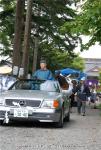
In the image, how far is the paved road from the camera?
11.9 m

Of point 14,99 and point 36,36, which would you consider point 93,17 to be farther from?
point 36,36

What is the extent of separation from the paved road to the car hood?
0.83m

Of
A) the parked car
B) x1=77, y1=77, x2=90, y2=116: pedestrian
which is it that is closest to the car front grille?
the parked car

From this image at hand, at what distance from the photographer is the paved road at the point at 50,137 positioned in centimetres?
1191

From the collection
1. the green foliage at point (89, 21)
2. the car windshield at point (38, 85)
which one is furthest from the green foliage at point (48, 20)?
the car windshield at point (38, 85)

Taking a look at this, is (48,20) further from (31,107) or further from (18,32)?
(31,107)

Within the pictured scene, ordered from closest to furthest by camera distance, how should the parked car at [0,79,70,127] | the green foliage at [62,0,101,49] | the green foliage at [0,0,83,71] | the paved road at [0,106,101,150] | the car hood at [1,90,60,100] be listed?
the paved road at [0,106,101,150], the parked car at [0,79,70,127], the car hood at [1,90,60,100], the green foliage at [62,0,101,49], the green foliage at [0,0,83,71]

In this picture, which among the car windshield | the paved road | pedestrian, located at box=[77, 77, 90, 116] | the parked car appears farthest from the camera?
pedestrian, located at box=[77, 77, 90, 116]

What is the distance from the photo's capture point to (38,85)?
1769cm

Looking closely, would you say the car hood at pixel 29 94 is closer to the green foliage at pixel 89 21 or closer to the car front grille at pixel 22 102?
the car front grille at pixel 22 102

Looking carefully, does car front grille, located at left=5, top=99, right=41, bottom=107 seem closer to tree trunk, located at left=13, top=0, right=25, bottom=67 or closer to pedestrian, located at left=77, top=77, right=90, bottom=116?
pedestrian, located at left=77, top=77, right=90, bottom=116

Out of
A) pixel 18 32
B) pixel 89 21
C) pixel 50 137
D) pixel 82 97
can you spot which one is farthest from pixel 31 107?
pixel 18 32

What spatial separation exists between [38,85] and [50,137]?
13.6 ft

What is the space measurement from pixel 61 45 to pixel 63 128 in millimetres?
22840
